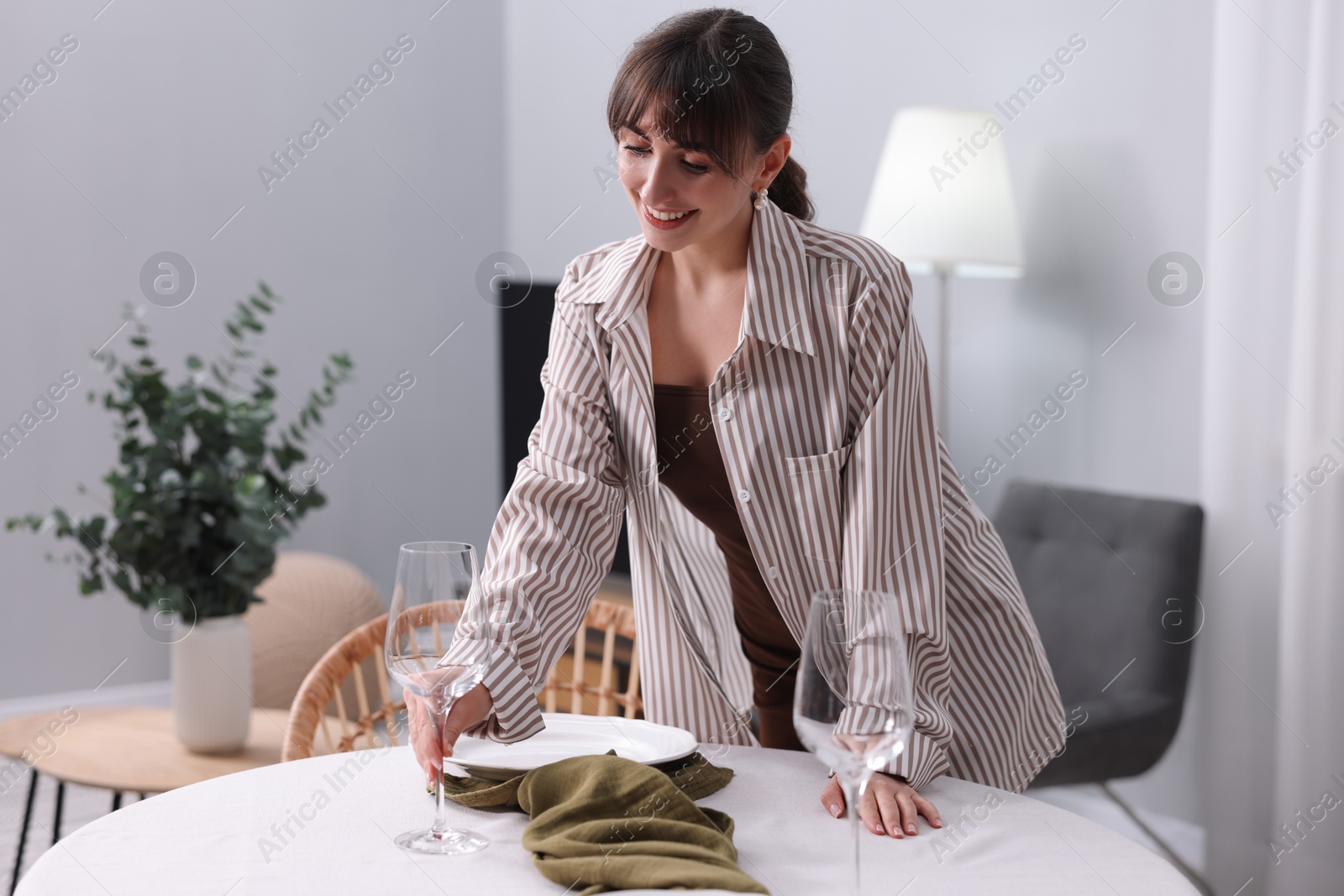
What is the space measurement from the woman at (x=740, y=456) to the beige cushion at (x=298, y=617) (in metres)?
1.86

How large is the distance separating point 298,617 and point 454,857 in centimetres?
240

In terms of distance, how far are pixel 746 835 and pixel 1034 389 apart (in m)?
2.05

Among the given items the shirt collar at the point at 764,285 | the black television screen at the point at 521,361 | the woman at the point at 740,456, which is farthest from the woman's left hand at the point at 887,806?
the black television screen at the point at 521,361

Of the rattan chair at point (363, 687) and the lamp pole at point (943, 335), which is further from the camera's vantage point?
the lamp pole at point (943, 335)

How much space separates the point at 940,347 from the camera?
9.45 ft

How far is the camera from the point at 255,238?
412cm

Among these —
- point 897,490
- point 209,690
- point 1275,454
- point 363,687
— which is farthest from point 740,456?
point 209,690

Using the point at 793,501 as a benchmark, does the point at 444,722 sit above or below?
below

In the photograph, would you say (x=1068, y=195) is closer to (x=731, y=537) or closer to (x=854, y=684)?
(x=731, y=537)

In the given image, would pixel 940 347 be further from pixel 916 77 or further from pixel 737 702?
pixel 737 702

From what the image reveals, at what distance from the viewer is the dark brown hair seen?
4.05ft

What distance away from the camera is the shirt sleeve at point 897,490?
1251 mm

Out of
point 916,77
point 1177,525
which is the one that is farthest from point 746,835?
point 916,77

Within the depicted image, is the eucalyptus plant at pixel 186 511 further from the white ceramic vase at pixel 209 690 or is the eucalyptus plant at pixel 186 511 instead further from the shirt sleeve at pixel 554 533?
the shirt sleeve at pixel 554 533
